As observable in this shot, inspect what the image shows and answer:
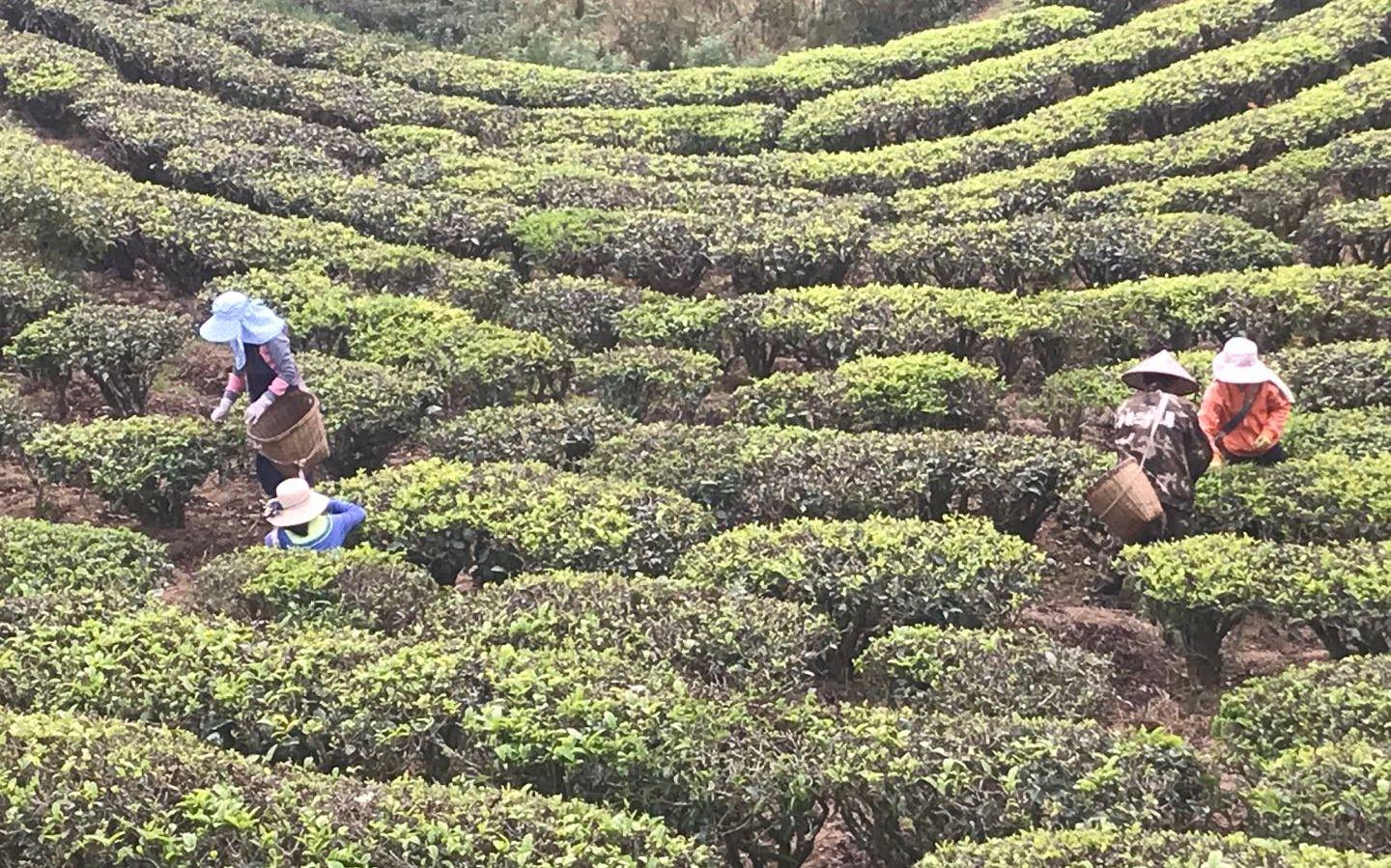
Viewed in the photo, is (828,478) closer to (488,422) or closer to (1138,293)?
(488,422)

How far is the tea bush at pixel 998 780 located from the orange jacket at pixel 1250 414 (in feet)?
11.3

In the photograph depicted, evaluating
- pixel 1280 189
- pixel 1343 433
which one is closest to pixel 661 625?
pixel 1343 433

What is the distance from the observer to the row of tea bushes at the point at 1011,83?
18.3 meters

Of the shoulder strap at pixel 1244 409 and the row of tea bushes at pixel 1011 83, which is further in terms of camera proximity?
the row of tea bushes at pixel 1011 83

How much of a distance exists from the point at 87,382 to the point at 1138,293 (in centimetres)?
920

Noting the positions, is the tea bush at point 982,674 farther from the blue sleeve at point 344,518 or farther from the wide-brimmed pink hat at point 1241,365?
the blue sleeve at point 344,518

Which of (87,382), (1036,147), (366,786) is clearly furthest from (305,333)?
(1036,147)

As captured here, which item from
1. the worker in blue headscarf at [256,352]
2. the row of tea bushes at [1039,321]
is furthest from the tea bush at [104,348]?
the row of tea bushes at [1039,321]

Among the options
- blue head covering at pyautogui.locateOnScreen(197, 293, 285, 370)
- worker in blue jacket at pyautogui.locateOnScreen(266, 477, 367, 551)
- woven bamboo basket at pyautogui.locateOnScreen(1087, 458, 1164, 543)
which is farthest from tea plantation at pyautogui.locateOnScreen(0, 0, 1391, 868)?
blue head covering at pyautogui.locateOnScreen(197, 293, 285, 370)

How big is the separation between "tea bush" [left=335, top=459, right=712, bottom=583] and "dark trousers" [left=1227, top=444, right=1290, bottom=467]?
356 cm

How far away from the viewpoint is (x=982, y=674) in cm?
702

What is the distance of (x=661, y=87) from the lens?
65.3 ft

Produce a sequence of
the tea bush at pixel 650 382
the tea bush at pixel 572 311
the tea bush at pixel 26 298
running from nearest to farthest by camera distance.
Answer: the tea bush at pixel 650 382 < the tea bush at pixel 26 298 < the tea bush at pixel 572 311

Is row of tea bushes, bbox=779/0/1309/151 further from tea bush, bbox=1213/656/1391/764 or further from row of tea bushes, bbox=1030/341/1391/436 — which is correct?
tea bush, bbox=1213/656/1391/764
